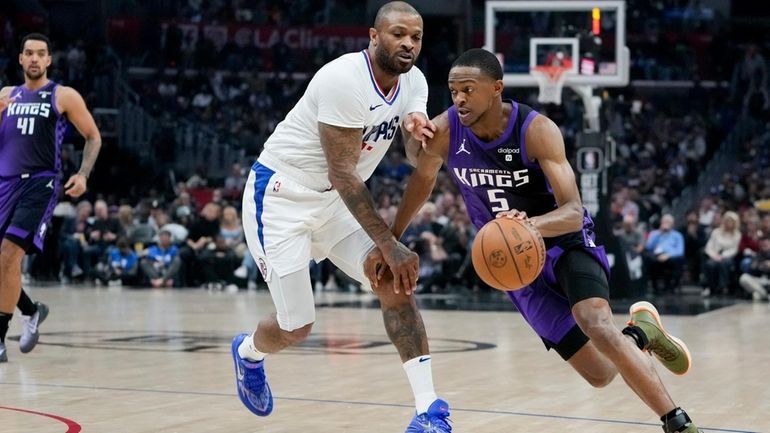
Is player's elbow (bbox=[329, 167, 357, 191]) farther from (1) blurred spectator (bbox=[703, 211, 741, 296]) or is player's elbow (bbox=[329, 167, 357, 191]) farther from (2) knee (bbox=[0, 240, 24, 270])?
(1) blurred spectator (bbox=[703, 211, 741, 296])

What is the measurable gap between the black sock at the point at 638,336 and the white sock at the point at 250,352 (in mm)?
1837

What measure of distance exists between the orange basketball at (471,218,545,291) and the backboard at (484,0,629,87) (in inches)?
421

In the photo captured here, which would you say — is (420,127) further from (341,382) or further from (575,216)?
(341,382)

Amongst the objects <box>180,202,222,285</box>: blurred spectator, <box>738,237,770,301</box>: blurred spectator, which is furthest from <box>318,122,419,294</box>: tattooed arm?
<box>180,202,222,285</box>: blurred spectator

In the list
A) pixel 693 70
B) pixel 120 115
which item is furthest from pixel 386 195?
pixel 693 70

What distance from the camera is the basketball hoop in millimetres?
15578

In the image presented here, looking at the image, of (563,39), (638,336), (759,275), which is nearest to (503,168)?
(638,336)

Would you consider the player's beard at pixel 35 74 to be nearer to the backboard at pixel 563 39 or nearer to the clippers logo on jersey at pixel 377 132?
the clippers logo on jersey at pixel 377 132

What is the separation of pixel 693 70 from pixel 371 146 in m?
22.6

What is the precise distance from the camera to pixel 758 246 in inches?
658

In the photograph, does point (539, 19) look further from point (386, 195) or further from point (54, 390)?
point (54, 390)

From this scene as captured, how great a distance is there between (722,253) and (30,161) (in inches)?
436

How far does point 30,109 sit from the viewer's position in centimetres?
877

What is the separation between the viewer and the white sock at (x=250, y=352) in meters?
6.20
